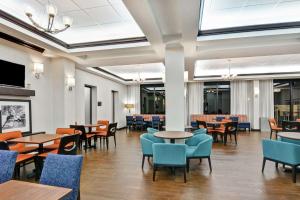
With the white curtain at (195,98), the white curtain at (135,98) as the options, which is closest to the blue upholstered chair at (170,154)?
the white curtain at (195,98)

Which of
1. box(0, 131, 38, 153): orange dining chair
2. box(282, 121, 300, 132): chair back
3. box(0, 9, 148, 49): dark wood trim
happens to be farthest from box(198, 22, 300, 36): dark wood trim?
box(0, 131, 38, 153): orange dining chair

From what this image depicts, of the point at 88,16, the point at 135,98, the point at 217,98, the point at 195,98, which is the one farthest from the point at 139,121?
the point at 88,16

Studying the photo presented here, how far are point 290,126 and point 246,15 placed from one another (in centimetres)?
561

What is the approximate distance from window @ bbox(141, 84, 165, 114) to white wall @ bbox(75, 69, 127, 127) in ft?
4.28

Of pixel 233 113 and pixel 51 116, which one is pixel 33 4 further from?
pixel 233 113

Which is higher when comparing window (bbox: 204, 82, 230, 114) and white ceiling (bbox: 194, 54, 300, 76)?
white ceiling (bbox: 194, 54, 300, 76)

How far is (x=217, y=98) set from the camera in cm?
1197

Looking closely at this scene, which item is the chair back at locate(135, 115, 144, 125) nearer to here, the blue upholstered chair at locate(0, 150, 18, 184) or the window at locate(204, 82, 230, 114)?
the window at locate(204, 82, 230, 114)

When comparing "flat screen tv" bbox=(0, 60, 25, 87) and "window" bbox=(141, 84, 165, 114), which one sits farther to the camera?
"window" bbox=(141, 84, 165, 114)

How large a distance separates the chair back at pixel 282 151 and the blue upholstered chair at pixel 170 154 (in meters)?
1.87

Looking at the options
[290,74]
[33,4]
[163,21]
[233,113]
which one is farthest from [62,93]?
[290,74]

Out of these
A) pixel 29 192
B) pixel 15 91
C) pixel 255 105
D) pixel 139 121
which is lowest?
pixel 139 121

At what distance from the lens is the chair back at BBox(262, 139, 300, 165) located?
3500 mm

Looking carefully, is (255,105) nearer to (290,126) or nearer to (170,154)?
(290,126)
